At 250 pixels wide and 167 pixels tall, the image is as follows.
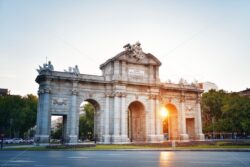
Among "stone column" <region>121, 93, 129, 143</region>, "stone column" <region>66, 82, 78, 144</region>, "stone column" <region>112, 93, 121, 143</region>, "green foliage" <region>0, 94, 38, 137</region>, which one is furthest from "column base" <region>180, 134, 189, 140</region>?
"green foliage" <region>0, 94, 38, 137</region>

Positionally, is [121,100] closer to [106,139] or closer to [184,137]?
[106,139]

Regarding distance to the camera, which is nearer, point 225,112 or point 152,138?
point 152,138

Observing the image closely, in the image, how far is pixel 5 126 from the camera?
217 ft

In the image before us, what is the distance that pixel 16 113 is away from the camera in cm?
6144

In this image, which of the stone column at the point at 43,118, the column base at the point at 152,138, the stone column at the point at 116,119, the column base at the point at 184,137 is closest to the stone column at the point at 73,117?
the stone column at the point at 43,118

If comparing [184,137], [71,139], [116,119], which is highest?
[116,119]

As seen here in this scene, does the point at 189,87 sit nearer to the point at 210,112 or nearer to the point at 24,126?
the point at 210,112

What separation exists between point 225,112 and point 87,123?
41386mm

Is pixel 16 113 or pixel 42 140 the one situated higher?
pixel 16 113

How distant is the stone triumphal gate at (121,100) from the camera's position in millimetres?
38062

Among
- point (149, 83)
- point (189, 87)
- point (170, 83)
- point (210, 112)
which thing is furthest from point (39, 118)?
point (210, 112)

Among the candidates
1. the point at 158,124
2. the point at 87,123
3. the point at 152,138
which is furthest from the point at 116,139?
the point at 87,123

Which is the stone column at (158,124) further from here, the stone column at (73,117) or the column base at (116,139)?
the stone column at (73,117)

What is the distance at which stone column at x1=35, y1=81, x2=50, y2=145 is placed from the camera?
35.7 metres
